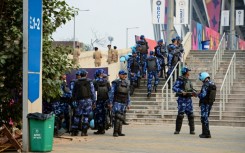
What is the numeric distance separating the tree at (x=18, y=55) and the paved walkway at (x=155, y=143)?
124cm

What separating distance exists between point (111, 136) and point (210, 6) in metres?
56.1

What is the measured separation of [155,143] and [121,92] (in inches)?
87.9

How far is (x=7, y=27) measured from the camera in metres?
11.8

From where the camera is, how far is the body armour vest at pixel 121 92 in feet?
48.7

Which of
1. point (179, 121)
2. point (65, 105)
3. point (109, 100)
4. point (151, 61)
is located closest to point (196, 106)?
point (151, 61)

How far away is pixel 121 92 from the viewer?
1485 centimetres

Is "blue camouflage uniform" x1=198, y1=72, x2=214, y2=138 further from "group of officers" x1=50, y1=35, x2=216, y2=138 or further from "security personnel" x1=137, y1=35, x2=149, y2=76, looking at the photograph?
"security personnel" x1=137, y1=35, x2=149, y2=76

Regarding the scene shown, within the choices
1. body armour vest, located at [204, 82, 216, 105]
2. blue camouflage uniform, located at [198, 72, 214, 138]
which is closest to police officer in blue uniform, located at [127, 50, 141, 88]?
blue camouflage uniform, located at [198, 72, 214, 138]

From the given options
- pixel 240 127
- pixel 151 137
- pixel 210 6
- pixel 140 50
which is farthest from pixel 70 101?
pixel 210 6

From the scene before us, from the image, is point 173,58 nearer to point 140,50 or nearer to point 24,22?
point 140,50

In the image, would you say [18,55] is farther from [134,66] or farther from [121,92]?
[134,66]

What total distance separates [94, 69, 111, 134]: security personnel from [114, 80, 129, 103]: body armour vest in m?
0.94

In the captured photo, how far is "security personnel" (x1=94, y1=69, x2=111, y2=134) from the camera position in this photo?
51.7ft

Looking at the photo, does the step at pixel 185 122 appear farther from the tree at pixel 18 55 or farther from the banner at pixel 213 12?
the banner at pixel 213 12
